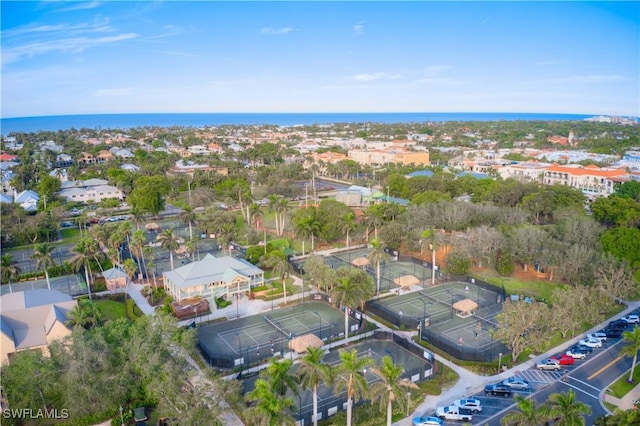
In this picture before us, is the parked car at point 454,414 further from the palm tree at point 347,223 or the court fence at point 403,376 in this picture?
the palm tree at point 347,223

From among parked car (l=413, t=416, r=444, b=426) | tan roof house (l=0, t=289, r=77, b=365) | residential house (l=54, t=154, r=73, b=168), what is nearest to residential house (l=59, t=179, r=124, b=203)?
residential house (l=54, t=154, r=73, b=168)

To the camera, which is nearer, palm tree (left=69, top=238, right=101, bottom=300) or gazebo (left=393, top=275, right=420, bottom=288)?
palm tree (left=69, top=238, right=101, bottom=300)

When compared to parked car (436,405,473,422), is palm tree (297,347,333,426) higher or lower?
higher

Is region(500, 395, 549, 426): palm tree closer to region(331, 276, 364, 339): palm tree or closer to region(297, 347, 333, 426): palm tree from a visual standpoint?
region(297, 347, 333, 426): palm tree

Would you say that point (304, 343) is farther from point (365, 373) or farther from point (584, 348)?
point (584, 348)

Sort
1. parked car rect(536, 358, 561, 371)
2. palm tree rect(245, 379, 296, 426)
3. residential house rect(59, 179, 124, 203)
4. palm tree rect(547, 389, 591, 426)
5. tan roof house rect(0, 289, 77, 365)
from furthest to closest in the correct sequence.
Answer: residential house rect(59, 179, 124, 203), parked car rect(536, 358, 561, 371), tan roof house rect(0, 289, 77, 365), palm tree rect(547, 389, 591, 426), palm tree rect(245, 379, 296, 426)

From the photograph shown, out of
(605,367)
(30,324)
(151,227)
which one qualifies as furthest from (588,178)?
(30,324)

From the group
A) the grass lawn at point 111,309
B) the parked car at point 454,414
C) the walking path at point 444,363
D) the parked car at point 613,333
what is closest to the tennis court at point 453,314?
the walking path at point 444,363

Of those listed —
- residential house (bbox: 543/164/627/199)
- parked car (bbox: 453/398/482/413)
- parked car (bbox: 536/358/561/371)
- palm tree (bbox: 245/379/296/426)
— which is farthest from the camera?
residential house (bbox: 543/164/627/199)
